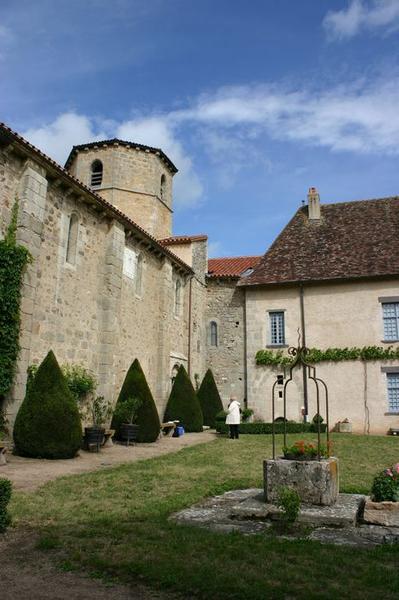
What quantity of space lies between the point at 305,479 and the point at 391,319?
1510cm

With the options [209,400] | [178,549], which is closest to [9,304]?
[178,549]

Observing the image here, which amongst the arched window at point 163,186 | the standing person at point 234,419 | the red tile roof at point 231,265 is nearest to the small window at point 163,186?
the arched window at point 163,186

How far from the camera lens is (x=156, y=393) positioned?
60.9 ft

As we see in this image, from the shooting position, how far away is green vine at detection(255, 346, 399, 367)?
19578 mm

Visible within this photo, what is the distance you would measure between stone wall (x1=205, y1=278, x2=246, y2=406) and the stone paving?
1607cm

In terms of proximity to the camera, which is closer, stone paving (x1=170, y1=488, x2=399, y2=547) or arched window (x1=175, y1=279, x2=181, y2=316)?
stone paving (x1=170, y1=488, x2=399, y2=547)

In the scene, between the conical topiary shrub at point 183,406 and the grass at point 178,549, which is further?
the conical topiary shrub at point 183,406

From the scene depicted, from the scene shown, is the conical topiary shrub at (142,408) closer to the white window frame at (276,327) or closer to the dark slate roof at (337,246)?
the white window frame at (276,327)

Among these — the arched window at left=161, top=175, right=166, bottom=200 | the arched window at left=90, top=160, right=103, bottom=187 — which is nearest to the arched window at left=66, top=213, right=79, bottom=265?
the arched window at left=90, top=160, right=103, bottom=187

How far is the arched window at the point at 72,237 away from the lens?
1369 centimetres

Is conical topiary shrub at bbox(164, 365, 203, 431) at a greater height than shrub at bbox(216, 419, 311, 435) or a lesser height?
greater

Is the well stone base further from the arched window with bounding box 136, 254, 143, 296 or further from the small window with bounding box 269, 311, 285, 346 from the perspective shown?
the small window with bounding box 269, 311, 285, 346

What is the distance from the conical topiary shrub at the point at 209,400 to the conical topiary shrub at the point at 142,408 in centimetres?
628

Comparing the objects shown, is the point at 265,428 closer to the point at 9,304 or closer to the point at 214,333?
the point at 214,333
